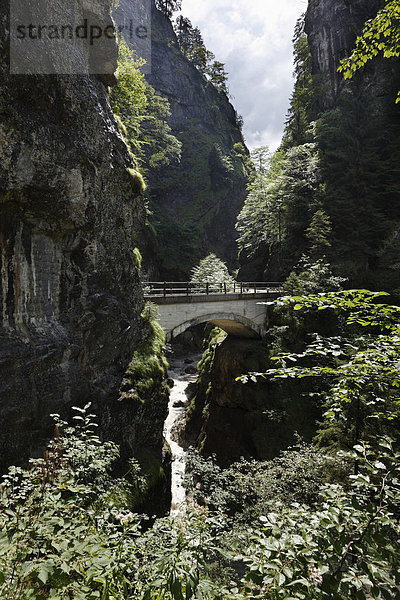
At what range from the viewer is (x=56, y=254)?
748cm

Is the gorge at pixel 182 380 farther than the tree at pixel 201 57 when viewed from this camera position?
No

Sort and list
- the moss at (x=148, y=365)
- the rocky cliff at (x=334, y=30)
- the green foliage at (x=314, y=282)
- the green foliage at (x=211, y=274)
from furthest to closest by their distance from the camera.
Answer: the rocky cliff at (x=334, y=30)
the green foliage at (x=211, y=274)
the green foliage at (x=314, y=282)
the moss at (x=148, y=365)

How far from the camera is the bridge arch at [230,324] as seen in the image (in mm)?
13191

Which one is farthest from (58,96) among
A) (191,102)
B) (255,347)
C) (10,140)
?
(191,102)

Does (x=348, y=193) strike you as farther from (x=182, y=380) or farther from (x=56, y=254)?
(x=182, y=380)

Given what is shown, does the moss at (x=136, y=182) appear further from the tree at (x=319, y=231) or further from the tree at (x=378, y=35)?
the tree at (x=319, y=231)

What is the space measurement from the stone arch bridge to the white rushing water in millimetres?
5607

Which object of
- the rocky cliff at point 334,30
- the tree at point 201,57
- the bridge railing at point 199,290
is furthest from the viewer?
the tree at point 201,57

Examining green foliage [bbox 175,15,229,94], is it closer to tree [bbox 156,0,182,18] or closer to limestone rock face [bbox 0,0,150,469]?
tree [bbox 156,0,182,18]

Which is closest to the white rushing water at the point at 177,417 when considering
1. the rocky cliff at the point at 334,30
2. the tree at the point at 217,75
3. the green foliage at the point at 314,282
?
the green foliage at the point at 314,282

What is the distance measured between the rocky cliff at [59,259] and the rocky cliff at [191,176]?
25697 millimetres

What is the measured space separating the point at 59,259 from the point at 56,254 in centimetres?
15

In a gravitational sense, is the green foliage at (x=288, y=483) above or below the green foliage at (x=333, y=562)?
below

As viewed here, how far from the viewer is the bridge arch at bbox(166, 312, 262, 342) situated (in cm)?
1319
